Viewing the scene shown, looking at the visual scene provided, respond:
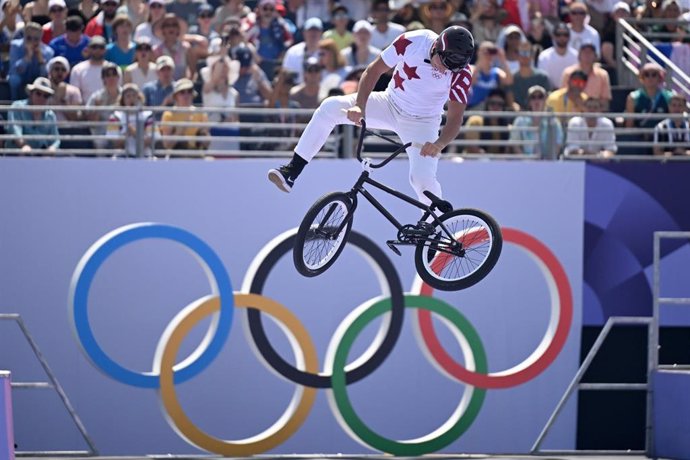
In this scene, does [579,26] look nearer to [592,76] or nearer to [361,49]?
[592,76]

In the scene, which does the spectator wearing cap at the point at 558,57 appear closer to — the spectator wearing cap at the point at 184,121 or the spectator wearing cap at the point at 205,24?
the spectator wearing cap at the point at 205,24

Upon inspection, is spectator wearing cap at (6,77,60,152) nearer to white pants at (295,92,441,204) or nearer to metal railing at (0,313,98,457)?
metal railing at (0,313,98,457)

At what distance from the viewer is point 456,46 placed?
39.9 ft

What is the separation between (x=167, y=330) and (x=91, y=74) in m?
2.97

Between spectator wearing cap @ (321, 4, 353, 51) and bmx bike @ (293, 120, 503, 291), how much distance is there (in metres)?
6.06

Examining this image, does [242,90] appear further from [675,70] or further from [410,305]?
[675,70]

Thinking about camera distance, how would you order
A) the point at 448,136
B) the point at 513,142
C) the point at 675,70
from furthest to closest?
the point at 675,70, the point at 513,142, the point at 448,136

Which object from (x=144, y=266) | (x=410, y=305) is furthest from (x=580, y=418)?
(x=144, y=266)

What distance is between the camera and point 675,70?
18.7m

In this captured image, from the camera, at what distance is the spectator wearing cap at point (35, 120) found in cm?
1734

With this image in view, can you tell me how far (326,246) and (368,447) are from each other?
4978mm

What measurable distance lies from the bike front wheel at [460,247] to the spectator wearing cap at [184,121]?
14.5ft

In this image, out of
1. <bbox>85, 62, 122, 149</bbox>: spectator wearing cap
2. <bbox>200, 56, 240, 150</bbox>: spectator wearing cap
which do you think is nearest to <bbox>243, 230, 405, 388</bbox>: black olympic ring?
<bbox>200, 56, 240, 150</bbox>: spectator wearing cap

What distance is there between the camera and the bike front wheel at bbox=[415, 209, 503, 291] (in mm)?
12930
